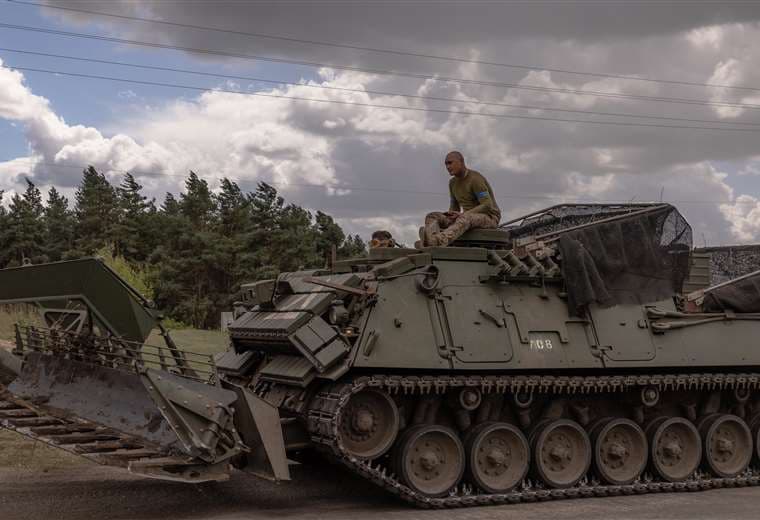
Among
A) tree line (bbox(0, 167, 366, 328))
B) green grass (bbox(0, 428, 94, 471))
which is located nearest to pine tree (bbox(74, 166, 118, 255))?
tree line (bbox(0, 167, 366, 328))

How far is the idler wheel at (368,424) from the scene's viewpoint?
955cm

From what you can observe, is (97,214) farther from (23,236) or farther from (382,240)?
(382,240)

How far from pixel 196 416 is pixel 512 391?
3700 mm

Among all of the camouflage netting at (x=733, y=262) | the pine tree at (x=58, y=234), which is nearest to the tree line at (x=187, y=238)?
the pine tree at (x=58, y=234)

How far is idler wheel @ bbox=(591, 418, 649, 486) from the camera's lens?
35.9 feet

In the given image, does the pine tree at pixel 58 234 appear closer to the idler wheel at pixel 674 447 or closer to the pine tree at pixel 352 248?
the pine tree at pixel 352 248

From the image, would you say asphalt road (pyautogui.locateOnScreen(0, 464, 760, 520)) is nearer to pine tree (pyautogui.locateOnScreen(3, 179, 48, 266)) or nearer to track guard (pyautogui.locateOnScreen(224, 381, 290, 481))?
track guard (pyautogui.locateOnScreen(224, 381, 290, 481))

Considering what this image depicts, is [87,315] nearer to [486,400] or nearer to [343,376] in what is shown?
[343,376]

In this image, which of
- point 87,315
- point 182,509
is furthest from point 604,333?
point 87,315

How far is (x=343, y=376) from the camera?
31.4 feet

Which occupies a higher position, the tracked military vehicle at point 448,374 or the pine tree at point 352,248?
the pine tree at point 352,248

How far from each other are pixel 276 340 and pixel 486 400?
2.60 meters

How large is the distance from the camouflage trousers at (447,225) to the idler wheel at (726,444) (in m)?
4.03

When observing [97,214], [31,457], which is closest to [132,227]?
[97,214]
